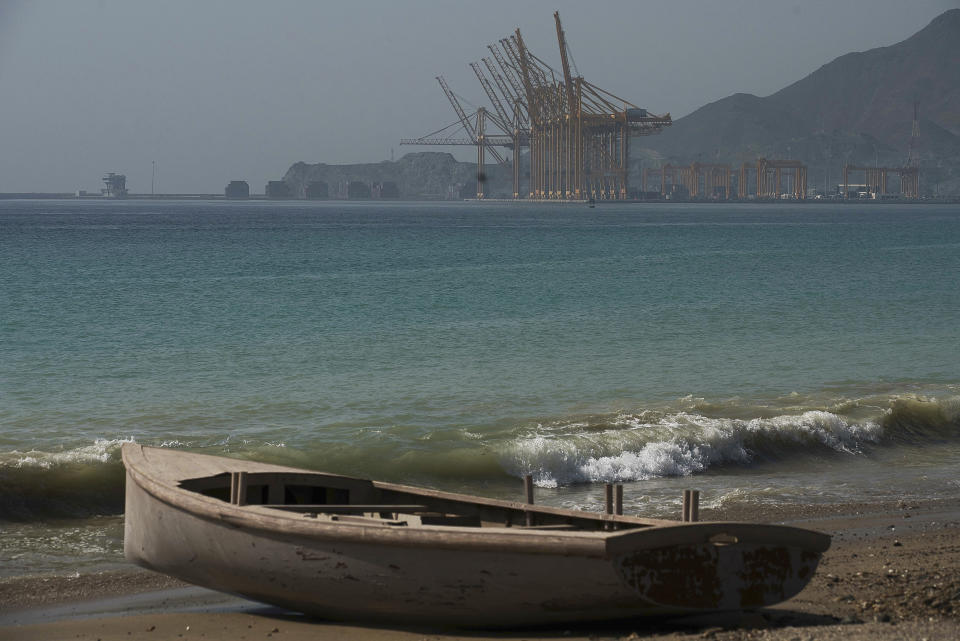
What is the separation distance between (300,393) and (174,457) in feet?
29.9

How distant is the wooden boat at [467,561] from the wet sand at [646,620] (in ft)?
0.54


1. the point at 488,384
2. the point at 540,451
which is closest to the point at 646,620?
the point at 540,451

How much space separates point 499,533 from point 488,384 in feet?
38.3

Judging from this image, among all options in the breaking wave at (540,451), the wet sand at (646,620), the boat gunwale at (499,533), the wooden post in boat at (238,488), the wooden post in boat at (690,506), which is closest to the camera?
the boat gunwale at (499,533)

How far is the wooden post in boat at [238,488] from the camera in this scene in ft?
22.2

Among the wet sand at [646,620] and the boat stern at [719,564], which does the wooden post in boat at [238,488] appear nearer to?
the wet sand at [646,620]

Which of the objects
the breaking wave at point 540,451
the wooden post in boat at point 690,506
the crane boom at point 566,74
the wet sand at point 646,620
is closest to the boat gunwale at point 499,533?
the wooden post in boat at point 690,506

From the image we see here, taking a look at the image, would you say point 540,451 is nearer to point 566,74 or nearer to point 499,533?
point 499,533

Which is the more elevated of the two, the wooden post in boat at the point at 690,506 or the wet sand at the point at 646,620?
the wooden post in boat at the point at 690,506

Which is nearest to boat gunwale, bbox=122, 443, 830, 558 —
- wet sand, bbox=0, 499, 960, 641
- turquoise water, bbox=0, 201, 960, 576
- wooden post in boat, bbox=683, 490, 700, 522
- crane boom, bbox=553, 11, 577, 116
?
wooden post in boat, bbox=683, 490, 700, 522

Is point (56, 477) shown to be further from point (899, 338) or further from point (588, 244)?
point (588, 244)

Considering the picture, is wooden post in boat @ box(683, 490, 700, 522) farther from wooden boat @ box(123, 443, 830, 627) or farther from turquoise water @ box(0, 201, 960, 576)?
turquoise water @ box(0, 201, 960, 576)

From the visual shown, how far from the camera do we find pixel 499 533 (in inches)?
227

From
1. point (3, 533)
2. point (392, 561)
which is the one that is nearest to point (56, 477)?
point (3, 533)
